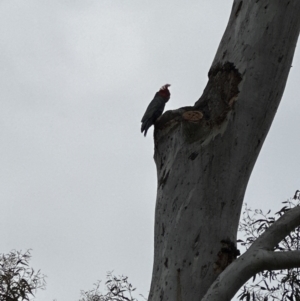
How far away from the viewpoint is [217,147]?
2.47 meters

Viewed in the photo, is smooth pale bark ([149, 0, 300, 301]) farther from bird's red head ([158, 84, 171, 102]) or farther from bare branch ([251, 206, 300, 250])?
bird's red head ([158, 84, 171, 102])

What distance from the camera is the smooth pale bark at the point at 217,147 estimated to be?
91.0 inches

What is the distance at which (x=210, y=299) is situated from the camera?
6.74 ft

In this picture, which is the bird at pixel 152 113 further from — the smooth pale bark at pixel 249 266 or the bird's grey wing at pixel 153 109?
the smooth pale bark at pixel 249 266

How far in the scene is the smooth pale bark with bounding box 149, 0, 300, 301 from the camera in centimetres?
231

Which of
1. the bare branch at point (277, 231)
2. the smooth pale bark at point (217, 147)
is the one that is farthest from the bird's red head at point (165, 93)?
the bare branch at point (277, 231)

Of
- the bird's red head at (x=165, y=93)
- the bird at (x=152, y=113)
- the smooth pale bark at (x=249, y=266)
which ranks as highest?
the bird's red head at (x=165, y=93)

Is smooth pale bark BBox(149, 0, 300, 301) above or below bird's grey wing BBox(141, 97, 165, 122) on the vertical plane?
below

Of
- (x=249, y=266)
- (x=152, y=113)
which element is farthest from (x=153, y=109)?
(x=249, y=266)

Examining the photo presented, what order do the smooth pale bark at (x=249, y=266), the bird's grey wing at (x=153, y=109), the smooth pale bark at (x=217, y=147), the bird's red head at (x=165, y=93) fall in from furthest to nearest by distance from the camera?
1. the bird's red head at (x=165, y=93)
2. the bird's grey wing at (x=153, y=109)
3. the smooth pale bark at (x=217, y=147)
4. the smooth pale bark at (x=249, y=266)

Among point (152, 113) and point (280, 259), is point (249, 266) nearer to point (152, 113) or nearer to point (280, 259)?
point (280, 259)

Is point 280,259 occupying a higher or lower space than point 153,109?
lower

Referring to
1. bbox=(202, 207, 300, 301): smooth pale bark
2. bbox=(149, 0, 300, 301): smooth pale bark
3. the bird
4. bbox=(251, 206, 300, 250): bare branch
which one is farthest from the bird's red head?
bbox=(202, 207, 300, 301): smooth pale bark

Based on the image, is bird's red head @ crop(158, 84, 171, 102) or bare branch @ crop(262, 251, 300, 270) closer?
bare branch @ crop(262, 251, 300, 270)
